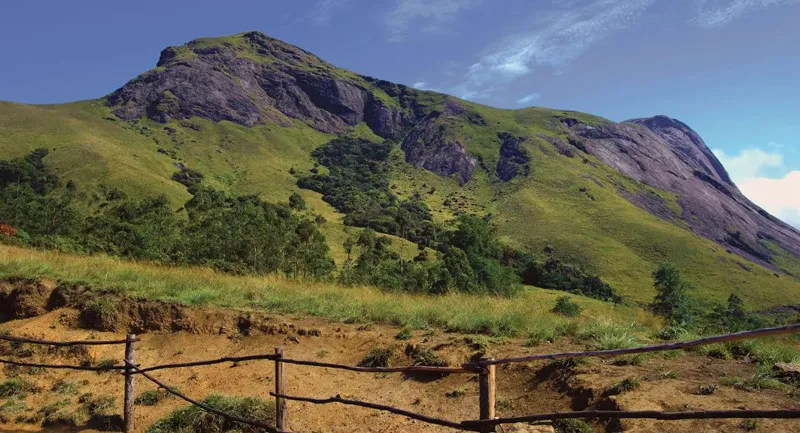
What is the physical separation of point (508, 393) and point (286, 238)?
43957 millimetres

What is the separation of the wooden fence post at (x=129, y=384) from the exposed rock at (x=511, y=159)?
15677 cm

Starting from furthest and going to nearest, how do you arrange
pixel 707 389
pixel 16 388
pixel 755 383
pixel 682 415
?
pixel 16 388 → pixel 755 383 → pixel 707 389 → pixel 682 415

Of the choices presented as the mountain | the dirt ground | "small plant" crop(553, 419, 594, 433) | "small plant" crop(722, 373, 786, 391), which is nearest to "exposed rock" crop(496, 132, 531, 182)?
the mountain

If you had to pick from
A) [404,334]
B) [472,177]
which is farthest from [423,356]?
[472,177]

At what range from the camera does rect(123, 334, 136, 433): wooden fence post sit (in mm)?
8430

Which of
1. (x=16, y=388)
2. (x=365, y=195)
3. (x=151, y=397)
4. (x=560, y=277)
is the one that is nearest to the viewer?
(x=151, y=397)

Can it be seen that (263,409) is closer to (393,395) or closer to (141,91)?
(393,395)

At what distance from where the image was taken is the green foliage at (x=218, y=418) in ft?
27.3

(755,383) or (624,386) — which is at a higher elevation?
(755,383)

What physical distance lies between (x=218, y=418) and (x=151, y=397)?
229cm

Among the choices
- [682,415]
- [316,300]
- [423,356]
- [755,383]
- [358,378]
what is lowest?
[358,378]

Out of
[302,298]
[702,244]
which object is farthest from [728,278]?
[302,298]

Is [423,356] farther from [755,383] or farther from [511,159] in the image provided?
[511,159]

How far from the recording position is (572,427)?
6.72m
